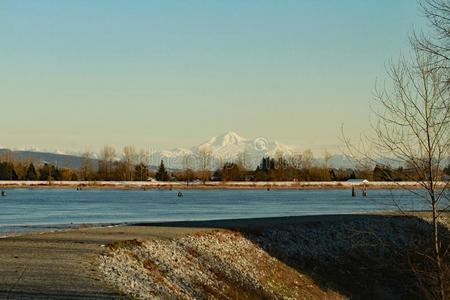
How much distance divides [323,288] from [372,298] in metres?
2.53

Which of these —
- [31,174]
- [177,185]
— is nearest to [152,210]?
[177,185]

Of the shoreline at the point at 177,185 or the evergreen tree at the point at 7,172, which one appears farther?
the evergreen tree at the point at 7,172

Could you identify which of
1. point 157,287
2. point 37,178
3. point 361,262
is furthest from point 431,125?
point 37,178

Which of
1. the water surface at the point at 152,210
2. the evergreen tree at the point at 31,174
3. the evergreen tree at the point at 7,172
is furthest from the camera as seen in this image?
the evergreen tree at the point at 31,174

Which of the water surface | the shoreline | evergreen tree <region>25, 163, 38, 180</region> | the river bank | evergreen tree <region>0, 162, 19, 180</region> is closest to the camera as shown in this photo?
the river bank

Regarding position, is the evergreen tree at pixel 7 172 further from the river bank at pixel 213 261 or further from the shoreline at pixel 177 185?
the river bank at pixel 213 261

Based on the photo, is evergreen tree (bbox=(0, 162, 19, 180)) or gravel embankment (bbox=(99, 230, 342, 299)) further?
evergreen tree (bbox=(0, 162, 19, 180))

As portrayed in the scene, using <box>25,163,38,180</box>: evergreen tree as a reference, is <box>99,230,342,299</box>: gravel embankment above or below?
below

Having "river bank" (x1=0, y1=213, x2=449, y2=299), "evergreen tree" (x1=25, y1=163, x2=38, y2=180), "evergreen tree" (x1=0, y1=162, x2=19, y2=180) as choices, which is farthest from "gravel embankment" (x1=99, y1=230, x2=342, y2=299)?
"evergreen tree" (x1=25, y1=163, x2=38, y2=180)

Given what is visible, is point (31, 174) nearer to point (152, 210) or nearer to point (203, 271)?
point (152, 210)

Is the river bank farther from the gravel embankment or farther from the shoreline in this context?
the shoreline

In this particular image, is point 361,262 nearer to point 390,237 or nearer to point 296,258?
point 296,258

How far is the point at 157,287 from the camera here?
1902cm

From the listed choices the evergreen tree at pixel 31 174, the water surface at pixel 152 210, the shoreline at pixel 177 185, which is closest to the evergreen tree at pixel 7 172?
the evergreen tree at pixel 31 174
